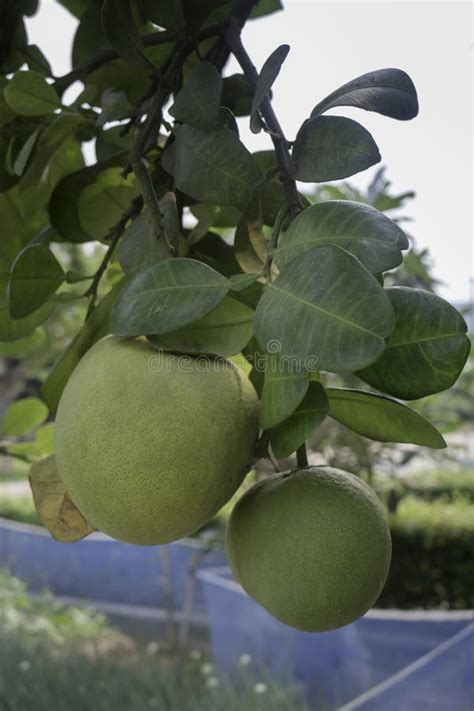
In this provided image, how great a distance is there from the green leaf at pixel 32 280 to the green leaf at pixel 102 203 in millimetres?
37

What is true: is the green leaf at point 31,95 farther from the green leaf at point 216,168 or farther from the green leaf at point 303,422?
the green leaf at point 303,422

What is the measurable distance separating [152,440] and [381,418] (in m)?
0.10

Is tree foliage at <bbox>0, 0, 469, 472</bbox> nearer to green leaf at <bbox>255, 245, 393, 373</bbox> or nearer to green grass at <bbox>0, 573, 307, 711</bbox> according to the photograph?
green leaf at <bbox>255, 245, 393, 373</bbox>

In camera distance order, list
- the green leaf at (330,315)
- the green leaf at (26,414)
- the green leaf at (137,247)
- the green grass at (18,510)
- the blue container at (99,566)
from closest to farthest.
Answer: the green leaf at (330,315) < the green leaf at (137,247) < the green leaf at (26,414) < the blue container at (99,566) < the green grass at (18,510)

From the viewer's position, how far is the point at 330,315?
24 cm

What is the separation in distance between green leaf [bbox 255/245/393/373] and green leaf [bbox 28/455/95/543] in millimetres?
169

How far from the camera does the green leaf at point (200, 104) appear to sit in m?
0.32

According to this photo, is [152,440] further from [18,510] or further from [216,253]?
[18,510]

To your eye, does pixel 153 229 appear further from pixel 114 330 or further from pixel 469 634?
pixel 469 634

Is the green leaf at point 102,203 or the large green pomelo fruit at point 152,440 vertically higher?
the green leaf at point 102,203

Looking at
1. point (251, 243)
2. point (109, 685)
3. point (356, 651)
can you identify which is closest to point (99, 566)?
point (109, 685)

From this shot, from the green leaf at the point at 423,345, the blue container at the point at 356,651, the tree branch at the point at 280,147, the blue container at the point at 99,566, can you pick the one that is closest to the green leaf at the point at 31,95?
the tree branch at the point at 280,147

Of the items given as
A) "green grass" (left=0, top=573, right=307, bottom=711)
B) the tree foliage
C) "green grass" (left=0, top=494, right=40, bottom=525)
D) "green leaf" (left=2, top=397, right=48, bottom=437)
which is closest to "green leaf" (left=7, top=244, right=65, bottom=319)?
the tree foliage

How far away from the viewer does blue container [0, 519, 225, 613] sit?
11.5ft
